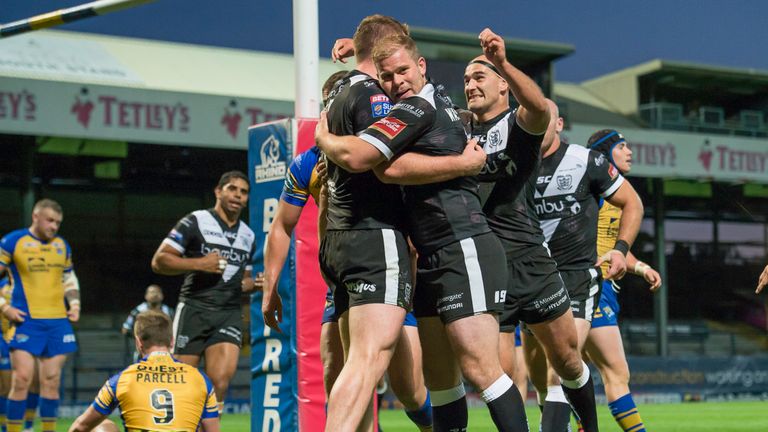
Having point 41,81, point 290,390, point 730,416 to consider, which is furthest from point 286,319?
point 41,81

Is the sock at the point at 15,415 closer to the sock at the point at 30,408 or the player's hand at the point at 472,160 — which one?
the sock at the point at 30,408

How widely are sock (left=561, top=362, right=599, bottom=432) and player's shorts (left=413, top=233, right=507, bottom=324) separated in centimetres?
161

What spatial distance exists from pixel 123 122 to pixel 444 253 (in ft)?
57.1

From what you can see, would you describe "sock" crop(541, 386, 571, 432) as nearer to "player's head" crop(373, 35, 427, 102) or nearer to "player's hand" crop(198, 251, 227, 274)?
"player's head" crop(373, 35, 427, 102)

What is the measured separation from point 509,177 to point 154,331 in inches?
84.7

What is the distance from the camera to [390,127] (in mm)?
4805

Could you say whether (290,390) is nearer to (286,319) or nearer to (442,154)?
(286,319)

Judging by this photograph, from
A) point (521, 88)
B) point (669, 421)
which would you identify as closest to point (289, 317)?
point (521, 88)

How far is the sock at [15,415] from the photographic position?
10.4m

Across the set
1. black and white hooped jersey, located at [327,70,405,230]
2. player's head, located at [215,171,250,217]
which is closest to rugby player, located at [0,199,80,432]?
player's head, located at [215,171,250,217]

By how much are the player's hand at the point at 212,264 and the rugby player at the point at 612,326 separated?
337 centimetres

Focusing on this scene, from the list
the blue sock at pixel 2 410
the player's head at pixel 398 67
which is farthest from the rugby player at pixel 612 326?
the blue sock at pixel 2 410

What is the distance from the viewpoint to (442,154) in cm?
500

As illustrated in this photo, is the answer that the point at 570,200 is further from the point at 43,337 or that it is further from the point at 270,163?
the point at 43,337
